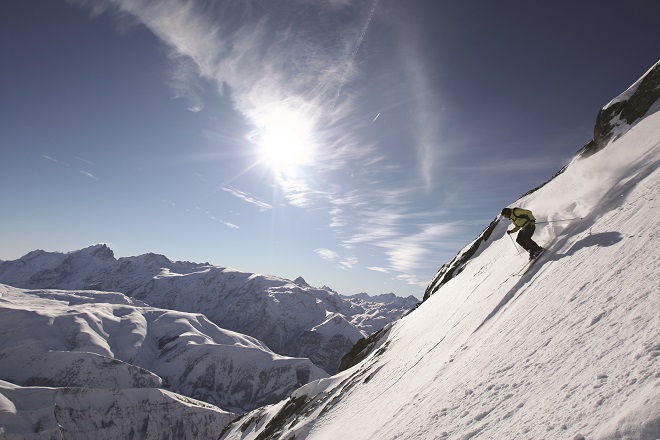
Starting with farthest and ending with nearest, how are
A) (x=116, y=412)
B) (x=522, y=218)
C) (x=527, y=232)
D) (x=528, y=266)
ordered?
(x=116, y=412) → (x=522, y=218) → (x=527, y=232) → (x=528, y=266)

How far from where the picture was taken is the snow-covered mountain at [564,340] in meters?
4.79

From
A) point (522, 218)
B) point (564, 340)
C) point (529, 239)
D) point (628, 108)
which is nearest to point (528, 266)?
point (529, 239)

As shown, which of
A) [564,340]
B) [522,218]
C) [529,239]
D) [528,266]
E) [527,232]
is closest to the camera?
[564,340]

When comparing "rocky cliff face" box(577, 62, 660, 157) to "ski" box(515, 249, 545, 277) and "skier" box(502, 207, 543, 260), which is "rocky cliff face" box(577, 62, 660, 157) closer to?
"skier" box(502, 207, 543, 260)

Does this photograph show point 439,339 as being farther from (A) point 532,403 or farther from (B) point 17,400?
(B) point 17,400

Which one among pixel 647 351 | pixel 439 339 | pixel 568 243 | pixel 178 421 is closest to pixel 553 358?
pixel 647 351

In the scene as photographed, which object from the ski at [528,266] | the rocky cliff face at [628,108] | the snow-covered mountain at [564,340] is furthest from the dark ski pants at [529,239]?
the rocky cliff face at [628,108]

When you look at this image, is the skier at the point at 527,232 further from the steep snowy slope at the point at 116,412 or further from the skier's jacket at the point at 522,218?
the steep snowy slope at the point at 116,412

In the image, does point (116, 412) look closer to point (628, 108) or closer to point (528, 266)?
point (528, 266)

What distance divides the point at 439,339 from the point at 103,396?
686 ft

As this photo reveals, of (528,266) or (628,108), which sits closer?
(528,266)

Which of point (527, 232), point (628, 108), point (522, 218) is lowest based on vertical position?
point (527, 232)

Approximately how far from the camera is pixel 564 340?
6.50m

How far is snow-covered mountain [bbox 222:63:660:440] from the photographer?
479cm
